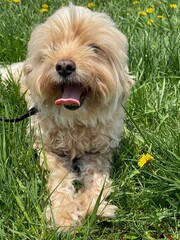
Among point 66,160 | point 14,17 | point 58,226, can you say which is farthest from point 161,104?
point 14,17

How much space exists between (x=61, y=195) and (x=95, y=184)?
0.29 meters

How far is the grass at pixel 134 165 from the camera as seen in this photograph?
2.45 m

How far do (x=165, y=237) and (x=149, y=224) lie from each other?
0.40ft

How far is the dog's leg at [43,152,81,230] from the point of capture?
2.53 meters

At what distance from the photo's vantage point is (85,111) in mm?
2850

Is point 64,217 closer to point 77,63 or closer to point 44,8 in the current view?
point 77,63

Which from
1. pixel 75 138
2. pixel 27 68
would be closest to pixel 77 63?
pixel 27 68

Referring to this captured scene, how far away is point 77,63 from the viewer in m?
2.65

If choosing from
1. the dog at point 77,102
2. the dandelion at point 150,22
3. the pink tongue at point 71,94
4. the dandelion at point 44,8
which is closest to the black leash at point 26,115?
Answer: the dog at point 77,102

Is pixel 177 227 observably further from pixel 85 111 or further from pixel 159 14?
pixel 159 14

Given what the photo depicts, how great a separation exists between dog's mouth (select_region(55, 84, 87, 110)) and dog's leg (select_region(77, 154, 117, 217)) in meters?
0.49

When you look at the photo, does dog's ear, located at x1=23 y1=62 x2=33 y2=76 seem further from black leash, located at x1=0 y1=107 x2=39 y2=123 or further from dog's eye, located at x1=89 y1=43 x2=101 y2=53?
dog's eye, located at x1=89 y1=43 x2=101 y2=53

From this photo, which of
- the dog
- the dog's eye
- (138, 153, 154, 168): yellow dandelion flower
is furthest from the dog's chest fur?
the dog's eye

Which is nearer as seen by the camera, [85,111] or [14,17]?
[85,111]
